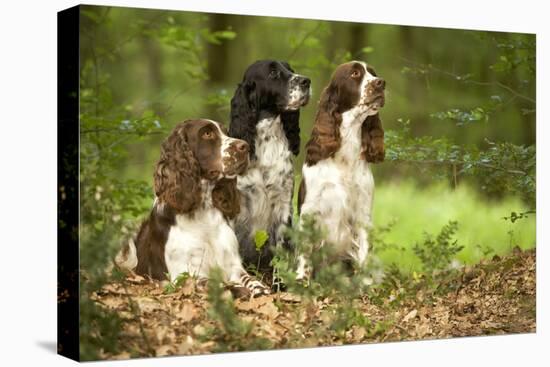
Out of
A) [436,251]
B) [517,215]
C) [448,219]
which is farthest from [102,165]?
[517,215]

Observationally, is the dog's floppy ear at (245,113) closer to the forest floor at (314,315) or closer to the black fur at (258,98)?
the black fur at (258,98)

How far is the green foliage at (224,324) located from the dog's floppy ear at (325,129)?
1.26m

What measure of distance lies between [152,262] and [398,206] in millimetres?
2109

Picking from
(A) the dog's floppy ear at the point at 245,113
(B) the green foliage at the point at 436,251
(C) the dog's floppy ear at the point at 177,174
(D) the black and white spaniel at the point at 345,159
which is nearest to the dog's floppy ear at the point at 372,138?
(D) the black and white spaniel at the point at 345,159

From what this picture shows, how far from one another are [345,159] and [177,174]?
4.81 ft

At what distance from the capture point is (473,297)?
9.77 meters

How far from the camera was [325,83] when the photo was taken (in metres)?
9.05

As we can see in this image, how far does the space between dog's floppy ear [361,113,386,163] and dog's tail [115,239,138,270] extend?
1.99 metres

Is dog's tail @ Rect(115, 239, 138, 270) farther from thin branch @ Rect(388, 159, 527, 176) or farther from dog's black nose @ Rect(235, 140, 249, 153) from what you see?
thin branch @ Rect(388, 159, 527, 176)

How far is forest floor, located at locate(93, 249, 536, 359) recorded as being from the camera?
8.18m

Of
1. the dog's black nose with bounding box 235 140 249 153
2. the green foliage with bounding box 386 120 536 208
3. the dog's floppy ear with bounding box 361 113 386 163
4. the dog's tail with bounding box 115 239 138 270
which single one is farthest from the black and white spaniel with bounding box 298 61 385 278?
the dog's tail with bounding box 115 239 138 270

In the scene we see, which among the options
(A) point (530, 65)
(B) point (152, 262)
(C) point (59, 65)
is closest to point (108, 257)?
(B) point (152, 262)

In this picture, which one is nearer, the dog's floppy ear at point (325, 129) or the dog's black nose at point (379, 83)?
the dog's floppy ear at point (325, 129)

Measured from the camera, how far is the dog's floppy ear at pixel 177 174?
8383 mm
